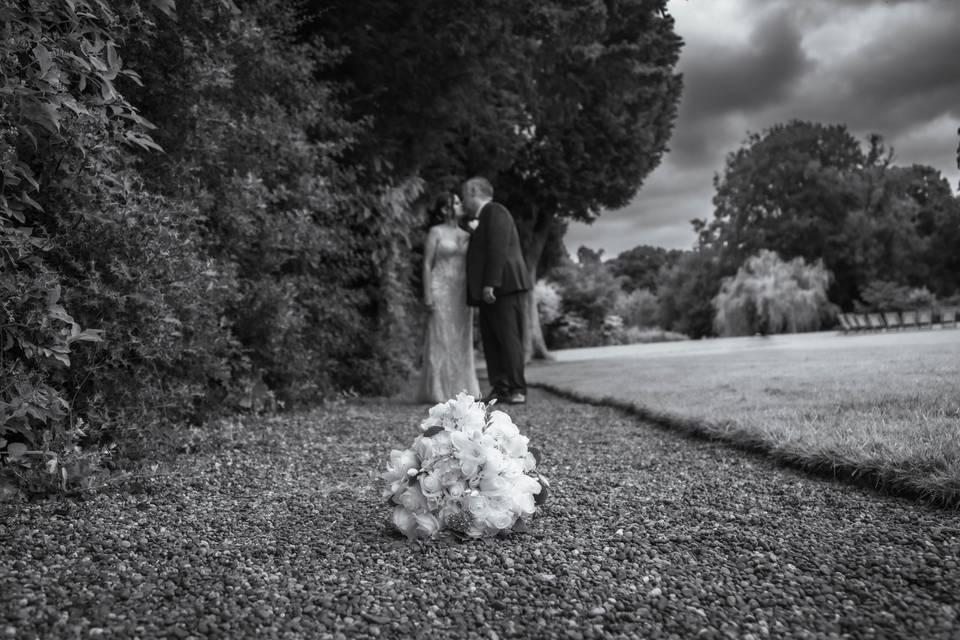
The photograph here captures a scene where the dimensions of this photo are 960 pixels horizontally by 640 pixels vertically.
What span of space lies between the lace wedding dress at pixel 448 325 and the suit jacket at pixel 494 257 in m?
0.30

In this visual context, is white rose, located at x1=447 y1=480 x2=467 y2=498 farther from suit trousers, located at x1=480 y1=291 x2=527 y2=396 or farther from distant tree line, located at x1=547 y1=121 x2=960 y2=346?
distant tree line, located at x1=547 y1=121 x2=960 y2=346

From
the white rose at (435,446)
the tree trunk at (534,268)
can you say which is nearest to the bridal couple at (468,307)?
the white rose at (435,446)

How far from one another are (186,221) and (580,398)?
4909 mm

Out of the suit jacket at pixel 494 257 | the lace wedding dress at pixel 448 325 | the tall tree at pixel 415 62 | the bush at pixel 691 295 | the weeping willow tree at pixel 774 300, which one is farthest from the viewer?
the bush at pixel 691 295

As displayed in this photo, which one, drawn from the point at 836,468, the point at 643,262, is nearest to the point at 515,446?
the point at 836,468

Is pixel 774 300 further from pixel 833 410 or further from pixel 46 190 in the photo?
pixel 46 190

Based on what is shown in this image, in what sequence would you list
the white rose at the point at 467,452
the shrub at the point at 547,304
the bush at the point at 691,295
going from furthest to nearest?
the bush at the point at 691,295 < the shrub at the point at 547,304 < the white rose at the point at 467,452

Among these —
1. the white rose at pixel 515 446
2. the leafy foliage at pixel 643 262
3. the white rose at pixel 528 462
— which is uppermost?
the leafy foliage at pixel 643 262

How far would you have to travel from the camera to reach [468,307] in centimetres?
739

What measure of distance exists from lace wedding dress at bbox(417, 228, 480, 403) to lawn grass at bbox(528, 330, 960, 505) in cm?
158

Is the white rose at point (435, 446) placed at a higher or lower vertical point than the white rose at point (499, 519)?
higher

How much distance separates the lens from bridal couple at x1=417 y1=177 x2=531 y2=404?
22.6ft

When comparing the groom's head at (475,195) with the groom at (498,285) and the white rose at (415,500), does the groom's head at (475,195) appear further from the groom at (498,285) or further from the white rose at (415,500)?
the white rose at (415,500)

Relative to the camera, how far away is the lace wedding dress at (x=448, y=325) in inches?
285
